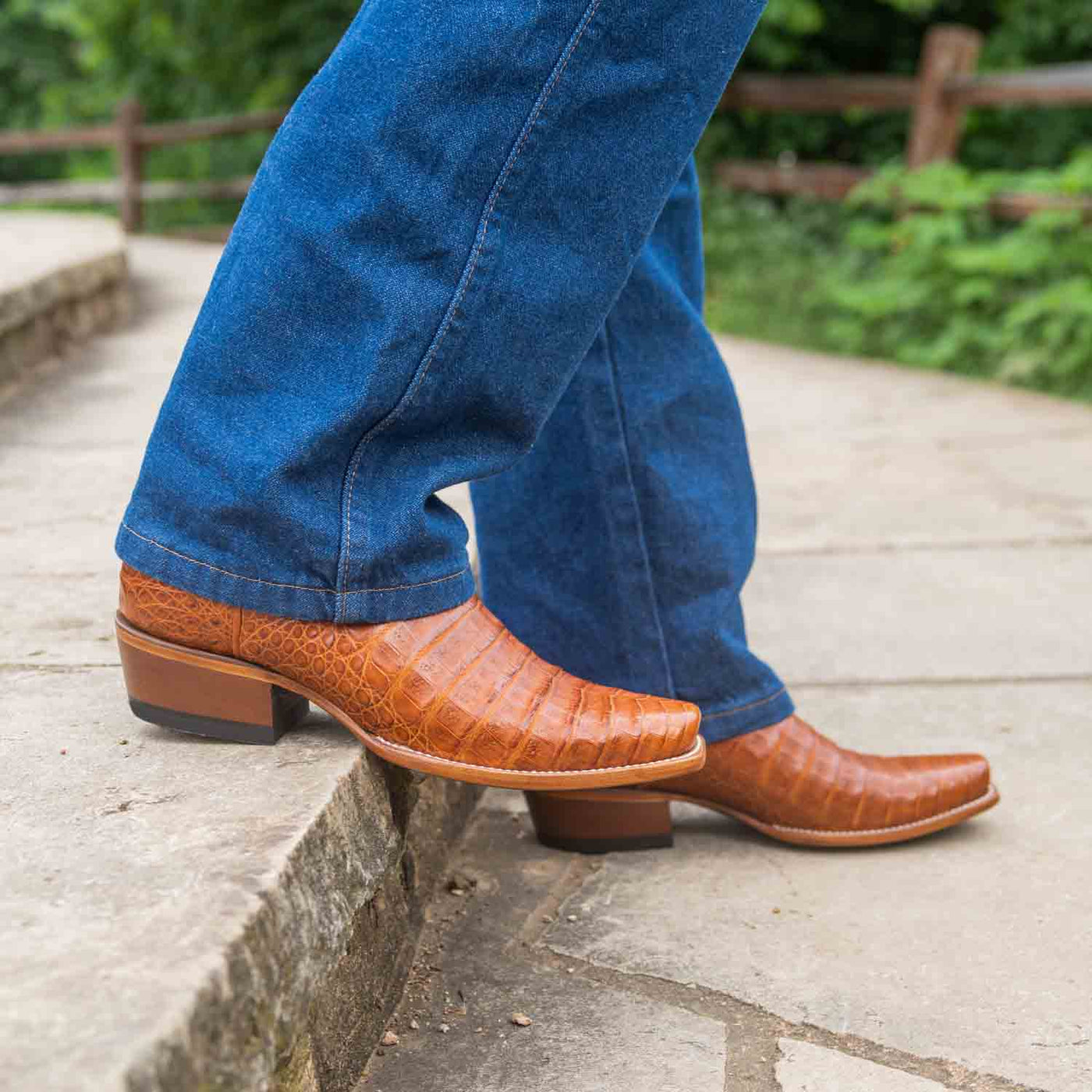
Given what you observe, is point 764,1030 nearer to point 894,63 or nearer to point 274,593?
point 274,593

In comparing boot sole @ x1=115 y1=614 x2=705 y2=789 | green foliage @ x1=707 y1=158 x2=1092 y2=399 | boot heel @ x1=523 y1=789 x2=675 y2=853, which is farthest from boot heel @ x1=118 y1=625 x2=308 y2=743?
green foliage @ x1=707 y1=158 x2=1092 y2=399

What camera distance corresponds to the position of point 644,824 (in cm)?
130

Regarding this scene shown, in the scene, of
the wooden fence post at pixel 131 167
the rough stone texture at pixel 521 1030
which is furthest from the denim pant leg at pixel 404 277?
the wooden fence post at pixel 131 167

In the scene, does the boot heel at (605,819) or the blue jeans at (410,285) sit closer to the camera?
the blue jeans at (410,285)

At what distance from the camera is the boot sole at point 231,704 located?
101 centimetres

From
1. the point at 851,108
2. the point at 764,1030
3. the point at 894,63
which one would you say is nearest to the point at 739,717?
the point at 764,1030

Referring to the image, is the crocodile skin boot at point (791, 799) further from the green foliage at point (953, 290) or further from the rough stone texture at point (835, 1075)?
the green foliage at point (953, 290)

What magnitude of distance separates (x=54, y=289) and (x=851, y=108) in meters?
4.94

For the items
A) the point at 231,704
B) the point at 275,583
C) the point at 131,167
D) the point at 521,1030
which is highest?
the point at 275,583

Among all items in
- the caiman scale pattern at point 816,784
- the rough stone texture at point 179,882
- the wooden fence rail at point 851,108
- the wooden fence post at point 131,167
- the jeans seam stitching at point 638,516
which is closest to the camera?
the rough stone texture at point 179,882

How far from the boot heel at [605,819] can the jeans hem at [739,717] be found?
0.28 feet

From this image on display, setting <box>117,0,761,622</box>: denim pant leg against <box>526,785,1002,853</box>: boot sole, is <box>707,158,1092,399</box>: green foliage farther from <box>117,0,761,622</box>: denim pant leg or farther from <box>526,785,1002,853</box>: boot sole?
<box>117,0,761,622</box>: denim pant leg

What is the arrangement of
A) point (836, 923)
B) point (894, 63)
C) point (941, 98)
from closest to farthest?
point (836, 923) < point (941, 98) < point (894, 63)

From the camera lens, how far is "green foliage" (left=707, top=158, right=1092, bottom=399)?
430 centimetres
